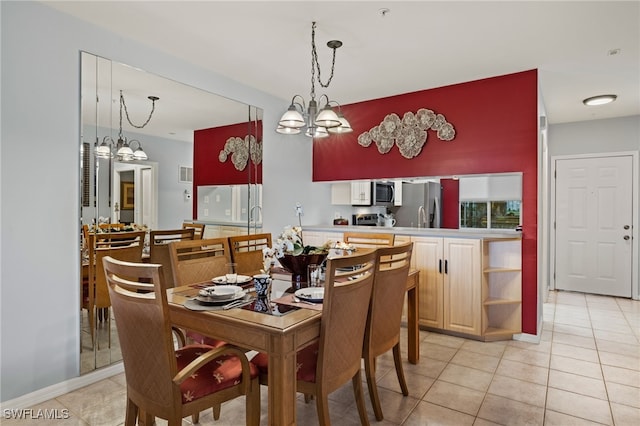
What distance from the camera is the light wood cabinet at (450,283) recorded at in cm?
338

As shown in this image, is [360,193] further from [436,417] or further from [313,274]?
[436,417]

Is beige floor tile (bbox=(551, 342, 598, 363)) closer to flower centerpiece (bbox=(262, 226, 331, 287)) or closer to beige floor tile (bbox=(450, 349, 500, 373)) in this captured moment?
beige floor tile (bbox=(450, 349, 500, 373))

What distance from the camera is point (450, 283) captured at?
11.5 feet

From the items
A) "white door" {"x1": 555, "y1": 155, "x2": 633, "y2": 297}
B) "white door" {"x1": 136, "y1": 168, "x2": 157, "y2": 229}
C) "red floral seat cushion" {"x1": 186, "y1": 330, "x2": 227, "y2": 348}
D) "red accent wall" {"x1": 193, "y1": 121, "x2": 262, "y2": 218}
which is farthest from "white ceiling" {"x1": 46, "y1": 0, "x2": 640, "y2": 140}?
"red floral seat cushion" {"x1": 186, "y1": 330, "x2": 227, "y2": 348}

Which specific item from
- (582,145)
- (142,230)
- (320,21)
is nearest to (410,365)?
(142,230)

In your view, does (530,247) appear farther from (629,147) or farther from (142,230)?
(142,230)

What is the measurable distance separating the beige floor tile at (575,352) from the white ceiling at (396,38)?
248cm

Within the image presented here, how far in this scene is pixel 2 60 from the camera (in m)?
2.18

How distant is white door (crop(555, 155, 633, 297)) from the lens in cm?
493

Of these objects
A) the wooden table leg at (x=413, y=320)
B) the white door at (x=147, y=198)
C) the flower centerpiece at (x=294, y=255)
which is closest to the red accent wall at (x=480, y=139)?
the wooden table leg at (x=413, y=320)

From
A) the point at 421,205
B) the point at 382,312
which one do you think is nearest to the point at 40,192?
the point at 382,312

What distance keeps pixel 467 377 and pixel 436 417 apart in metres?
0.64

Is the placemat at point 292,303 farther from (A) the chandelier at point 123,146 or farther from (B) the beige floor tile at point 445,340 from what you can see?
(B) the beige floor tile at point 445,340

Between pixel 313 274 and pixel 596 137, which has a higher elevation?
pixel 596 137
